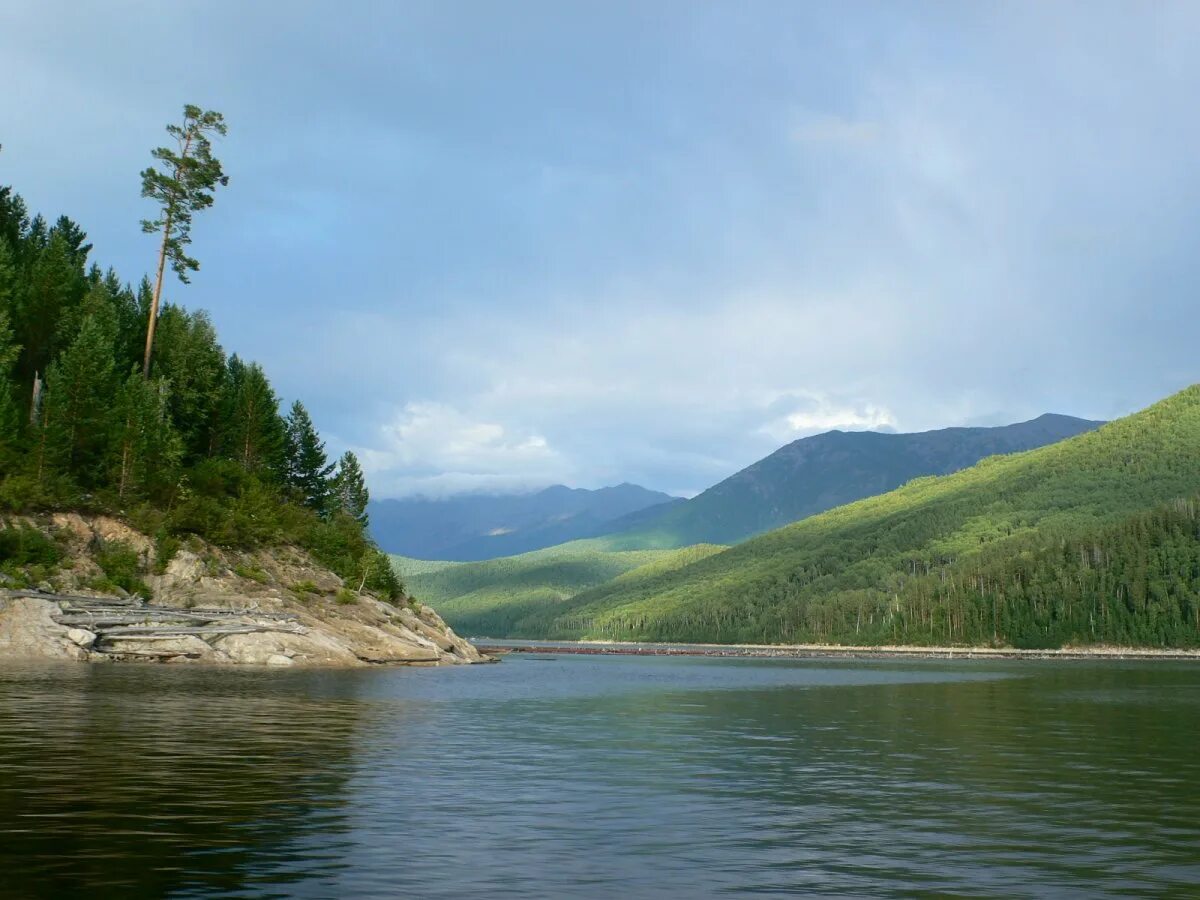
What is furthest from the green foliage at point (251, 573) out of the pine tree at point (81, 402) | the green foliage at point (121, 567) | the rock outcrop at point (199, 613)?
the pine tree at point (81, 402)

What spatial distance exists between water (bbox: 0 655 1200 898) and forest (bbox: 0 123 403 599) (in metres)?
49.9

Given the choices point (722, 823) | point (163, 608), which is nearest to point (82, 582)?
point (163, 608)

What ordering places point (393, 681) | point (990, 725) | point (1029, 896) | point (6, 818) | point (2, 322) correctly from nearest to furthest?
point (1029, 896) → point (6, 818) → point (990, 725) → point (393, 681) → point (2, 322)

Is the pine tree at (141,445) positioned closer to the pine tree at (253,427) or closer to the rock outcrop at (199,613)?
the rock outcrop at (199,613)

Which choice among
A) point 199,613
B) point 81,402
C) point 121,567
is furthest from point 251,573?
point 81,402

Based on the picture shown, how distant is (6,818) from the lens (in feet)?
84.1

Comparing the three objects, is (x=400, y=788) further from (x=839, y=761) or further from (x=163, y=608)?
(x=163, y=608)

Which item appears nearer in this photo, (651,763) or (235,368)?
(651,763)

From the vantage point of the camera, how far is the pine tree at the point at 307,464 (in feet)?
562

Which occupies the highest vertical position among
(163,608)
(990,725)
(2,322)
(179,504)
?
(2,322)

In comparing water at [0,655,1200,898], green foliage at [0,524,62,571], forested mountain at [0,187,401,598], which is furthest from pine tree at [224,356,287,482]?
water at [0,655,1200,898]

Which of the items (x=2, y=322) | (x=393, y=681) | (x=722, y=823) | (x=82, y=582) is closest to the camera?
(x=722, y=823)

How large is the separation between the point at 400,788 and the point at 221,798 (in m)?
6.12

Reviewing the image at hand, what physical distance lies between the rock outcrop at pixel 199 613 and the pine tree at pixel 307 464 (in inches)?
1521
